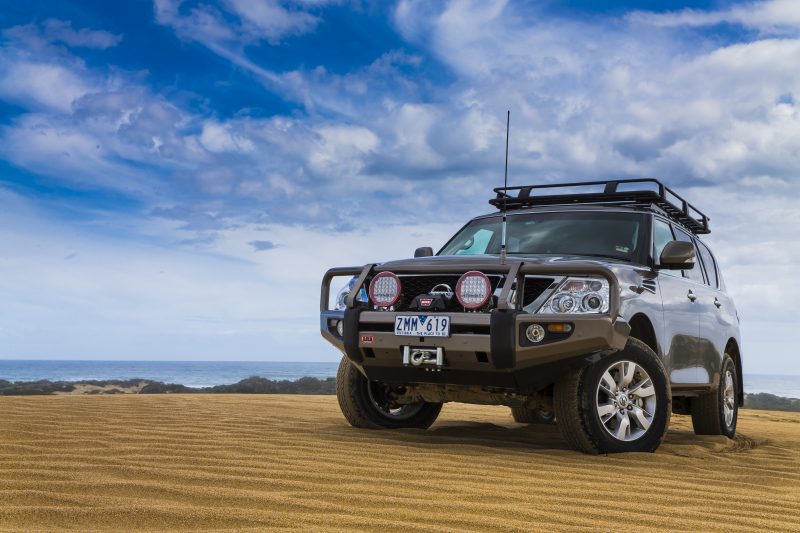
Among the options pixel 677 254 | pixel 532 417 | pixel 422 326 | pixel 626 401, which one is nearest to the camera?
pixel 422 326

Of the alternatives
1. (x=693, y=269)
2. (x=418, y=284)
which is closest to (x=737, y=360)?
(x=693, y=269)

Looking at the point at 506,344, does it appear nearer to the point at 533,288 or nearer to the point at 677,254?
the point at 533,288

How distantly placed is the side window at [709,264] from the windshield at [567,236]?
81.2 inches

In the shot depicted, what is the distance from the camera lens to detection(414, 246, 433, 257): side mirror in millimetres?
7910

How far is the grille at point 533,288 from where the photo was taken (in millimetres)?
5969

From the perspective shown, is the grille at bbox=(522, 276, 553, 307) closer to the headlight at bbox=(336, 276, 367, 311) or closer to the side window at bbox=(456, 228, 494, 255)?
the headlight at bbox=(336, 276, 367, 311)

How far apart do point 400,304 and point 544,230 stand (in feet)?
5.72

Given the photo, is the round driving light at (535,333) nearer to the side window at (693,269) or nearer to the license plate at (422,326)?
the license plate at (422,326)

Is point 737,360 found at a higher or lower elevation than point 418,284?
lower

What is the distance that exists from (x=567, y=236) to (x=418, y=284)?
158 centimetres

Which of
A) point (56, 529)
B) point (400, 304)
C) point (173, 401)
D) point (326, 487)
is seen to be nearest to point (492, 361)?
point (400, 304)

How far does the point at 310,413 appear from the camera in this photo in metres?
9.03

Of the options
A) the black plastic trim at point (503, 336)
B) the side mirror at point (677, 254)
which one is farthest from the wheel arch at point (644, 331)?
the black plastic trim at point (503, 336)

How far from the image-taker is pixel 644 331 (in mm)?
6742
